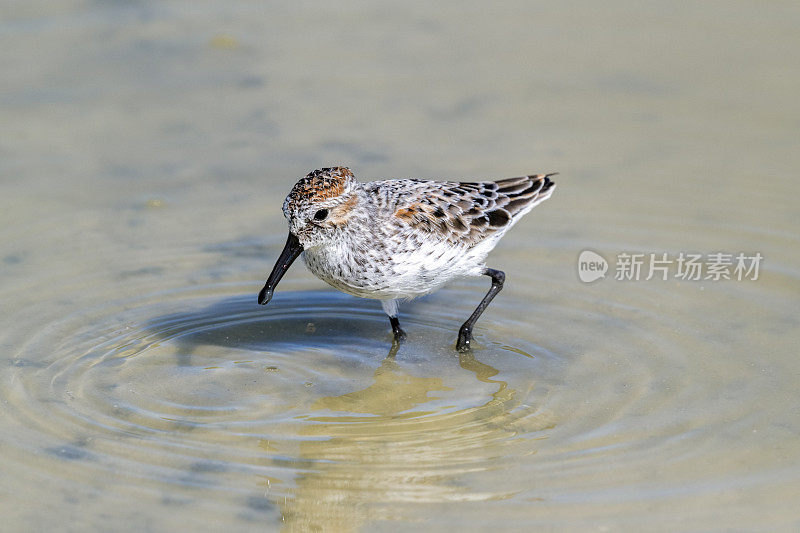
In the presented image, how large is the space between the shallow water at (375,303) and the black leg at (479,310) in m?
0.12

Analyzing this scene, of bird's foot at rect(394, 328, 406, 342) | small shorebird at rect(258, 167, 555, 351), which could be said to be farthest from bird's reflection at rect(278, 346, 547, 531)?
small shorebird at rect(258, 167, 555, 351)

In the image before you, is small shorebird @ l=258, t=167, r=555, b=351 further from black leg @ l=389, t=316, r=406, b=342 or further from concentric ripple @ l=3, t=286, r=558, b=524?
concentric ripple @ l=3, t=286, r=558, b=524

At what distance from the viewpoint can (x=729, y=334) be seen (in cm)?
874

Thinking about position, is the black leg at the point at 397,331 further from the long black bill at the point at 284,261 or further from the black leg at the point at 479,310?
the long black bill at the point at 284,261

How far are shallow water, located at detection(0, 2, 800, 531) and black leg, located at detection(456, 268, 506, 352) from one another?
0.12 m

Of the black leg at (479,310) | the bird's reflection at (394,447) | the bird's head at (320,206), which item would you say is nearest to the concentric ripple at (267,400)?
the bird's reflection at (394,447)

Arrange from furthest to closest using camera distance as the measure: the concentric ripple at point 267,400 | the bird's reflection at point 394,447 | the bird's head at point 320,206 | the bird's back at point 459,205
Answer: the bird's back at point 459,205 → the bird's head at point 320,206 → the concentric ripple at point 267,400 → the bird's reflection at point 394,447

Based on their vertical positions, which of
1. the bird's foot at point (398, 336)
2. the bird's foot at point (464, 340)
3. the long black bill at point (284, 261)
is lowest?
the bird's foot at point (398, 336)

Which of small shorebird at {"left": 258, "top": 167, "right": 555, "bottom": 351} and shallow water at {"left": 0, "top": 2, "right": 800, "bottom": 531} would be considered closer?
shallow water at {"left": 0, "top": 2, "right": 800, "bottom": 531}

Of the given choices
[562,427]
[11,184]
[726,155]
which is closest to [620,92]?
[726,155]

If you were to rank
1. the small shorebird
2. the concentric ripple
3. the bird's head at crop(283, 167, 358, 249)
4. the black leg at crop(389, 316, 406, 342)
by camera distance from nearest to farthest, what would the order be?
1. the concentric ripple
2. the bird's head at crop(283, 167, 358, 249)
3. the small shorebird
4. the black leg at crop(389, 316, 406, 342)

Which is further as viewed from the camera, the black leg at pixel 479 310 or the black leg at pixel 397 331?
the black leg at pixel 397 331

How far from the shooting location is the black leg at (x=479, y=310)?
894cm

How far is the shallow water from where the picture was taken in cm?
692
